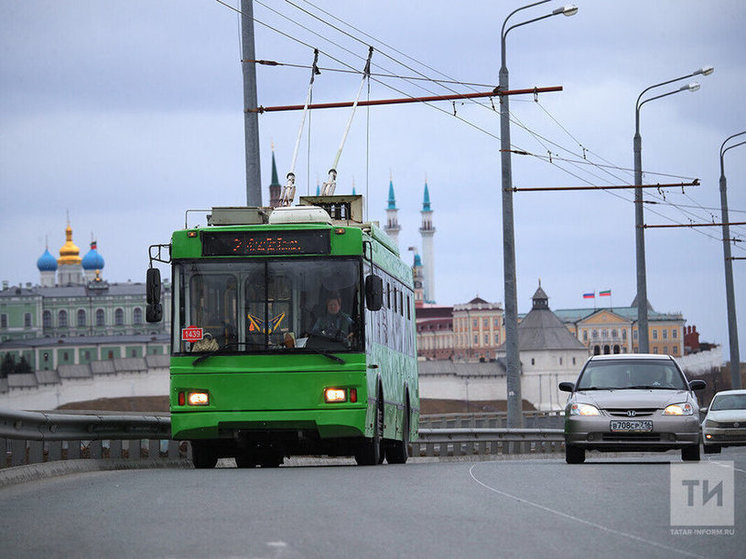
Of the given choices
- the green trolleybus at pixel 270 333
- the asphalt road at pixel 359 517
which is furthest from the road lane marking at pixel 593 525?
the green trolleybus at pixel 270 333

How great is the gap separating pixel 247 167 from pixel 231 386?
24.3 feet

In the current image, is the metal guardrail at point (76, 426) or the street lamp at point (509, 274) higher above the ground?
the street lamp at point (509, 274)

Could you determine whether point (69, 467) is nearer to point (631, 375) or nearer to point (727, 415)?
point (631, 375)

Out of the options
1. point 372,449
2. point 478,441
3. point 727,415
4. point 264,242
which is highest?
point 264,242

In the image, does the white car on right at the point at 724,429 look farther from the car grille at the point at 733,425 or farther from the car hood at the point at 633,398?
the car hood at the point at 633,398

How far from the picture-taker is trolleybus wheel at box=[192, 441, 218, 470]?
18328mm

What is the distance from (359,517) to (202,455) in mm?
8159

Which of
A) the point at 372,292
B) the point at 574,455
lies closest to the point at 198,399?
the point at 372,292

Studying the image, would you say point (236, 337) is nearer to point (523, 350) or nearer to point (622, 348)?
point (523, 350)

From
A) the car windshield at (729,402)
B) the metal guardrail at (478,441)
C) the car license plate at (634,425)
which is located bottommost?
the metal guardrail at (478,441)

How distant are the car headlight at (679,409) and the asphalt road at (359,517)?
9.66ft

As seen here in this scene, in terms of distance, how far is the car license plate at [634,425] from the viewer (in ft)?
59.9

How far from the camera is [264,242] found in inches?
682

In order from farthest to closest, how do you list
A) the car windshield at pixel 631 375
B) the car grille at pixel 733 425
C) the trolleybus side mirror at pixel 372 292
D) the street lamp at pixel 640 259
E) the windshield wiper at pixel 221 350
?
the street lamp at pixel 640 259, the car grille at pixel 733 425, the car windshield at pixel 631 375, the trolleybus side mirror at pixel 372 292, the windshield wiper at pixel 221 350
